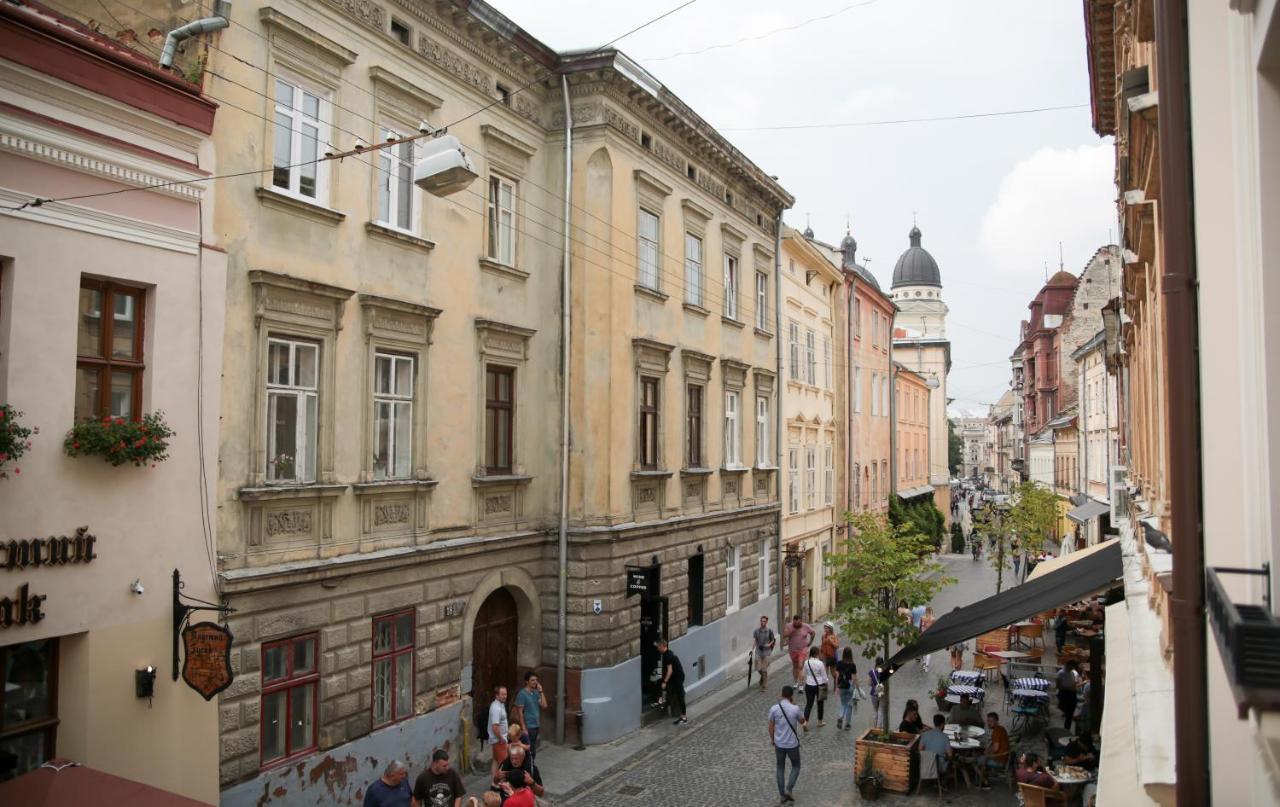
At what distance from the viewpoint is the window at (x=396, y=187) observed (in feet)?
44.4

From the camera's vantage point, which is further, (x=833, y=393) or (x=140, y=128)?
(x=833, y=393)

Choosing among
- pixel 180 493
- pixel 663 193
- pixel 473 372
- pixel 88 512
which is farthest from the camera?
pixel 663 193

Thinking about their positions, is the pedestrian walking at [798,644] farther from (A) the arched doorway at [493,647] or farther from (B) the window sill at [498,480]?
(B) the window sill at [498,480]

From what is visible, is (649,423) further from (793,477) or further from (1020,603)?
(793,477)

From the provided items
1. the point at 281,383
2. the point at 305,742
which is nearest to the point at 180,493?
the point at 281,383

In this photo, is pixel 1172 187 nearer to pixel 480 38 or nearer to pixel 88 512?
pixel 88 512

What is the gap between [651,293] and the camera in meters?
19.2

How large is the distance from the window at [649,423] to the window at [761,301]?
22.3 ft

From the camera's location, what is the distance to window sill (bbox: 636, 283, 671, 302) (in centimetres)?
1883

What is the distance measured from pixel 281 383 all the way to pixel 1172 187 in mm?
10172

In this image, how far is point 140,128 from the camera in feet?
31.7

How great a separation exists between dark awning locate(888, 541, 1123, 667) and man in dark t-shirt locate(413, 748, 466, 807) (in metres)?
6.70

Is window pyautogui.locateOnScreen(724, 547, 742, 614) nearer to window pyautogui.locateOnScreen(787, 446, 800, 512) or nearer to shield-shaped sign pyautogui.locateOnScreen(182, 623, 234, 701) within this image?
window pyautogui.locateOnScreen(787, 446, 800, 512)

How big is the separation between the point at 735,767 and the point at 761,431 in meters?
11.5
